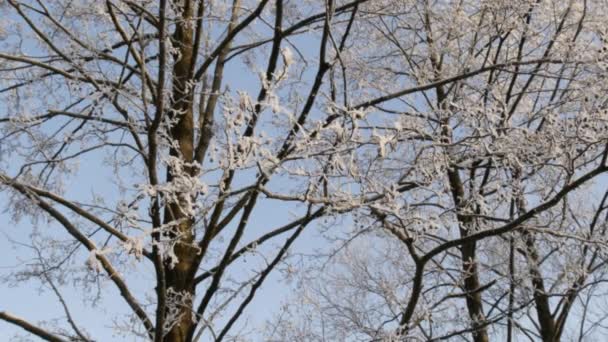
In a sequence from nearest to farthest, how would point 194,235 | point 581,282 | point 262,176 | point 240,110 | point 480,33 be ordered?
point 240,110 → point 262,176 → point 194,235 → point 480,33 → point 581,282

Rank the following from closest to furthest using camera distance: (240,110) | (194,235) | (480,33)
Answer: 1. (240,110)
2. (194,235)
3. (480,33)

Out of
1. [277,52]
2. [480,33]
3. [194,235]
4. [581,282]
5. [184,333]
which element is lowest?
[184,333]

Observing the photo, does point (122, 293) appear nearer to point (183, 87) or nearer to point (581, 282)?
point (183, 87)

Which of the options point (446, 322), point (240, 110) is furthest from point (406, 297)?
point (240, 110)

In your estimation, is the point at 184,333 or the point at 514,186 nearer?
the point at 184,333

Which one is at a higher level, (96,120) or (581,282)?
(581,282)

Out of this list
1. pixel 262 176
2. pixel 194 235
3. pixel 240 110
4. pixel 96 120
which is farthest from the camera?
pixel 96 120

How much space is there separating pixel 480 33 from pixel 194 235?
428 cm

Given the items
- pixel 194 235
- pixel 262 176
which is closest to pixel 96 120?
pixel 194 235

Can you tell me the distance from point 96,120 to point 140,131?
0.57 metres

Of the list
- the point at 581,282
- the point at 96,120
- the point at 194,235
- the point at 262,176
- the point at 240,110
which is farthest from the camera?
the point at 581,282

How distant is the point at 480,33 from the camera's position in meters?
7.67

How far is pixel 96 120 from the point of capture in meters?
5.72

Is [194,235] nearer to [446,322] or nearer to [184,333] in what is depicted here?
[184,333]
